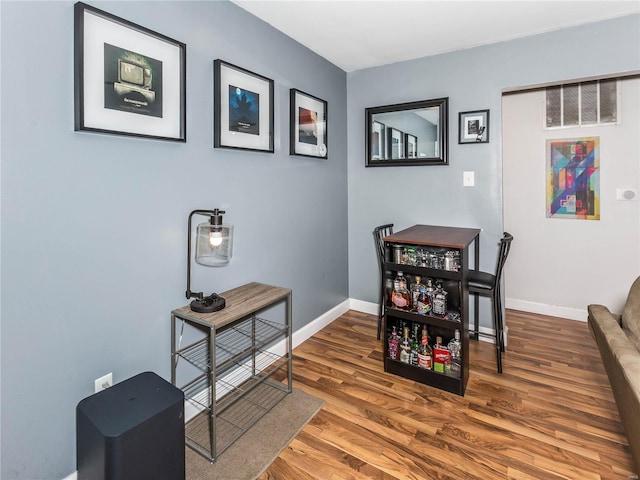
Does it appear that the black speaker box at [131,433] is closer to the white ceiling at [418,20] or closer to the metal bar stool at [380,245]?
the metal bar stool at [380,245]

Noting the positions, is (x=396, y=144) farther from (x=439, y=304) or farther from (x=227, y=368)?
(x=227, y=368)

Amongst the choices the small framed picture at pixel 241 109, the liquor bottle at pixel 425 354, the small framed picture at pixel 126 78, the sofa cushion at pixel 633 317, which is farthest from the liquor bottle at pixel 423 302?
the small framed picture at pixel 126 78

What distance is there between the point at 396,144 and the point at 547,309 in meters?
2.18

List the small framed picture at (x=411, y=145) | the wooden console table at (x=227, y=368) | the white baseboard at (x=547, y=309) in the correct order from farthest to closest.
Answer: the white baseboard at (x=547, y=309), the small framed picture at (x=411, y=145), the wooden console table at (x=227, y=368)

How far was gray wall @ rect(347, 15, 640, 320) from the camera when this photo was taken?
2447 millimetres

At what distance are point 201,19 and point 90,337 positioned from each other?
1.69 meters

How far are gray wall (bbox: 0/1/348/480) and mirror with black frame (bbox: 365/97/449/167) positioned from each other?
1.18 m

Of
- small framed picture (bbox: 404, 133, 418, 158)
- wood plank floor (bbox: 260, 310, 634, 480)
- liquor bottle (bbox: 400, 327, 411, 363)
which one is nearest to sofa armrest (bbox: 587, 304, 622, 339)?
wood plank floor (bbox: 260, 310, 634, 480)

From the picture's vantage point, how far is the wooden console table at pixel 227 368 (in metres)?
1.74

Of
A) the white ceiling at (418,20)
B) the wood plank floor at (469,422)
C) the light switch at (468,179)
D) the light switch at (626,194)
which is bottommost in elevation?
the wood plank floor at (469,422)

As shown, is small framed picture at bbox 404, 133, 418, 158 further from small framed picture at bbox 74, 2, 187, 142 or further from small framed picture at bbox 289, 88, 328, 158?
small framed picture at bbox 74, 2, 187, 142

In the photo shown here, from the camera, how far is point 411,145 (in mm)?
3107

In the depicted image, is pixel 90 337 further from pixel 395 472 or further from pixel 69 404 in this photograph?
pixel 395 472

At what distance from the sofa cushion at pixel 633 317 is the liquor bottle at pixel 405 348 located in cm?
112
